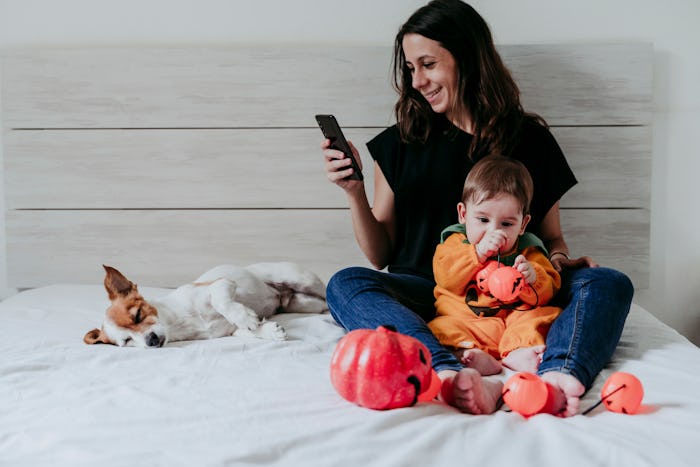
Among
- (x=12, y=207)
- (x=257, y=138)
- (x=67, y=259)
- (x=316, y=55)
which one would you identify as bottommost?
(x=67, y=259)

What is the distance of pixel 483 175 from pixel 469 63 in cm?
42

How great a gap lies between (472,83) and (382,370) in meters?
A: 1.05

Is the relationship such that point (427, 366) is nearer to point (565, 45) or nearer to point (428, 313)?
point (428, 313)

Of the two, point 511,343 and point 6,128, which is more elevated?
point 6,128

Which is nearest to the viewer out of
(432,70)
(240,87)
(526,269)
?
(526,269)

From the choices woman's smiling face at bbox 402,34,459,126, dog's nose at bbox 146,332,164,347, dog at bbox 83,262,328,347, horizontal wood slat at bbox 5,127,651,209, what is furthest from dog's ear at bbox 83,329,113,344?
woman's smiling face at bbox 402,34,459,126

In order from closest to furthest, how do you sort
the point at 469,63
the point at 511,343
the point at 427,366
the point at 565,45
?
the point at 427,366 < the point at 511,343 < the point at 469,63 < the point at 565,45

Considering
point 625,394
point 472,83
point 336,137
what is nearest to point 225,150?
point 336,137

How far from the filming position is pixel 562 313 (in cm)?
127

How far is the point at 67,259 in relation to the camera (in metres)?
2.13

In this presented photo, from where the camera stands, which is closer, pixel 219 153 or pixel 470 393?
pixel 470 393

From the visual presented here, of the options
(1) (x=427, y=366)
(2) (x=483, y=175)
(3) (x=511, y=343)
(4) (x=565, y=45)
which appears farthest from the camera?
(4) (x=565, y=45)

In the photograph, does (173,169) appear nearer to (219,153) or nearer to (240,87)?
(219,153)

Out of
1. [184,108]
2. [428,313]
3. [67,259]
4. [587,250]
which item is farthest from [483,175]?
[67,259]
